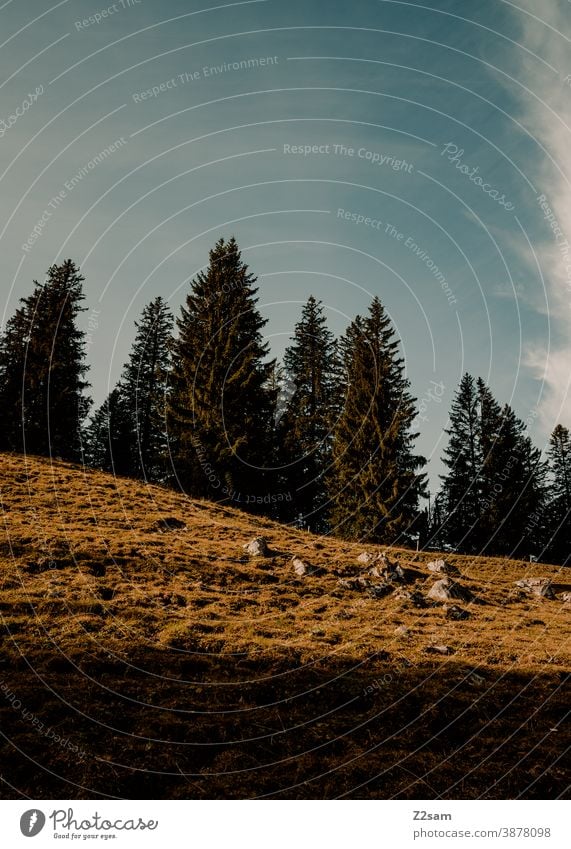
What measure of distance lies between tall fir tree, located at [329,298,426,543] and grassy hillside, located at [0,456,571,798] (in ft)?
43.7

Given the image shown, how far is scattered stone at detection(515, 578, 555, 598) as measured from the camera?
19.4 m

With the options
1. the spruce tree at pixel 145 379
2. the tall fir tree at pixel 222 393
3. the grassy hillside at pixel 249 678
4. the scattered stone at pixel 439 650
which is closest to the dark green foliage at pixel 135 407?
the spruce tree at pixel 145 379

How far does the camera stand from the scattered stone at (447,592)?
1633 centimetres

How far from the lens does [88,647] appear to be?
32.9 feet

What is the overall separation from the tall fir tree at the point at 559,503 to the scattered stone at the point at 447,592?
102 feet

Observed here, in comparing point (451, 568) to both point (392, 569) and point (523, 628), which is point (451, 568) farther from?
point (523, 628)

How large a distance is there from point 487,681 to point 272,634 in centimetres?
517

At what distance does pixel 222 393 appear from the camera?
3077 cm

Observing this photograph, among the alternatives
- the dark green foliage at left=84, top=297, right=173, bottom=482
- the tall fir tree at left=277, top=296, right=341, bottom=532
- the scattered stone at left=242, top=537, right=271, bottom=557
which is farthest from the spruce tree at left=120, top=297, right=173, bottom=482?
the scattered stone at left=242, top=537, right=271, bottom=557

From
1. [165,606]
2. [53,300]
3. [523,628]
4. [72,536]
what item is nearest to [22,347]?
[53,300]

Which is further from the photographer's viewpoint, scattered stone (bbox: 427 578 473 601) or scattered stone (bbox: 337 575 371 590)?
scattered stone (bbox: 427 578 473 601)

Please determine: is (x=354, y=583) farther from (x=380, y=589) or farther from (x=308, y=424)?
(x=308, y=424)

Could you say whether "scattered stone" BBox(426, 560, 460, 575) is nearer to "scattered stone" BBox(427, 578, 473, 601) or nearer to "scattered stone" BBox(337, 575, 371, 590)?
"scattered stone" BBox(427, 578, 473, 601)

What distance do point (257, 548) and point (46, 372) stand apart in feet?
74.2
